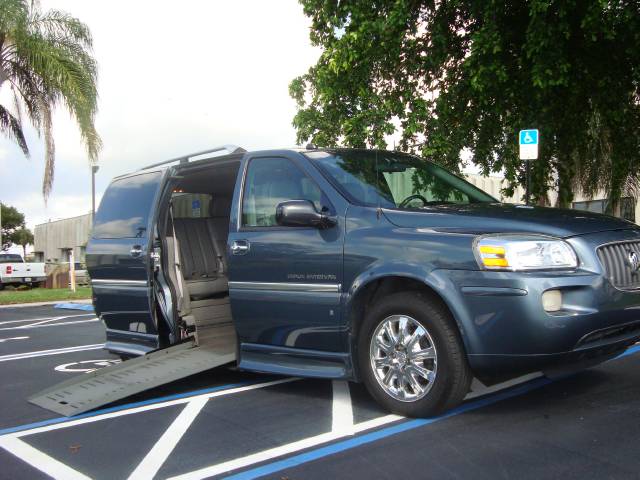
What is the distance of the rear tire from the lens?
161 inches

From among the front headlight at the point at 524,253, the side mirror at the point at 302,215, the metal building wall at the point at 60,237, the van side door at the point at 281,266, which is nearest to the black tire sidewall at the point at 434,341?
the van side door at the point at 281,266

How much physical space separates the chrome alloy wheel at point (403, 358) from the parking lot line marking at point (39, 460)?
1881 millimetres

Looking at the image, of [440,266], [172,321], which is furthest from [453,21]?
[440,266]

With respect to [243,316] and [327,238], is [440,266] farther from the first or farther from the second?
[243,316]

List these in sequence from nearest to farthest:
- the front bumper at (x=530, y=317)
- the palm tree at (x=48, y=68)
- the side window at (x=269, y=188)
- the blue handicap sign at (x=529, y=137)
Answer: the front bumper at (x=530, y=317) → the side window at (x=269, y=188) → the blue handicap sign at (x=529, y=137) → the palm tree at (x=48, y=68)

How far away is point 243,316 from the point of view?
17.1 feet

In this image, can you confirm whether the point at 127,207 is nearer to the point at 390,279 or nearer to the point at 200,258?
the point at 200,258

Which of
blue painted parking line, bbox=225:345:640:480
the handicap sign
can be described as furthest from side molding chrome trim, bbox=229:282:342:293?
the handicap sign

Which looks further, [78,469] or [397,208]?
[397,208]

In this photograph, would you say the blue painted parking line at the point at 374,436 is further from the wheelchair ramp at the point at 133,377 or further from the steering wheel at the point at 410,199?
the wheelchair ramp at the point at 133,377

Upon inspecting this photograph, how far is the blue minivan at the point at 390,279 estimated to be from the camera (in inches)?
154

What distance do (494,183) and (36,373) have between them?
87.9 ft

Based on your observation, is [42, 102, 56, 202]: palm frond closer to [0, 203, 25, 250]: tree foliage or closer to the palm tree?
the palm tree

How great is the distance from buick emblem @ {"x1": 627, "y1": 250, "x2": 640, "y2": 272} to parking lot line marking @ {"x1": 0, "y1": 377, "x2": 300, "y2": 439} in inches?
113
